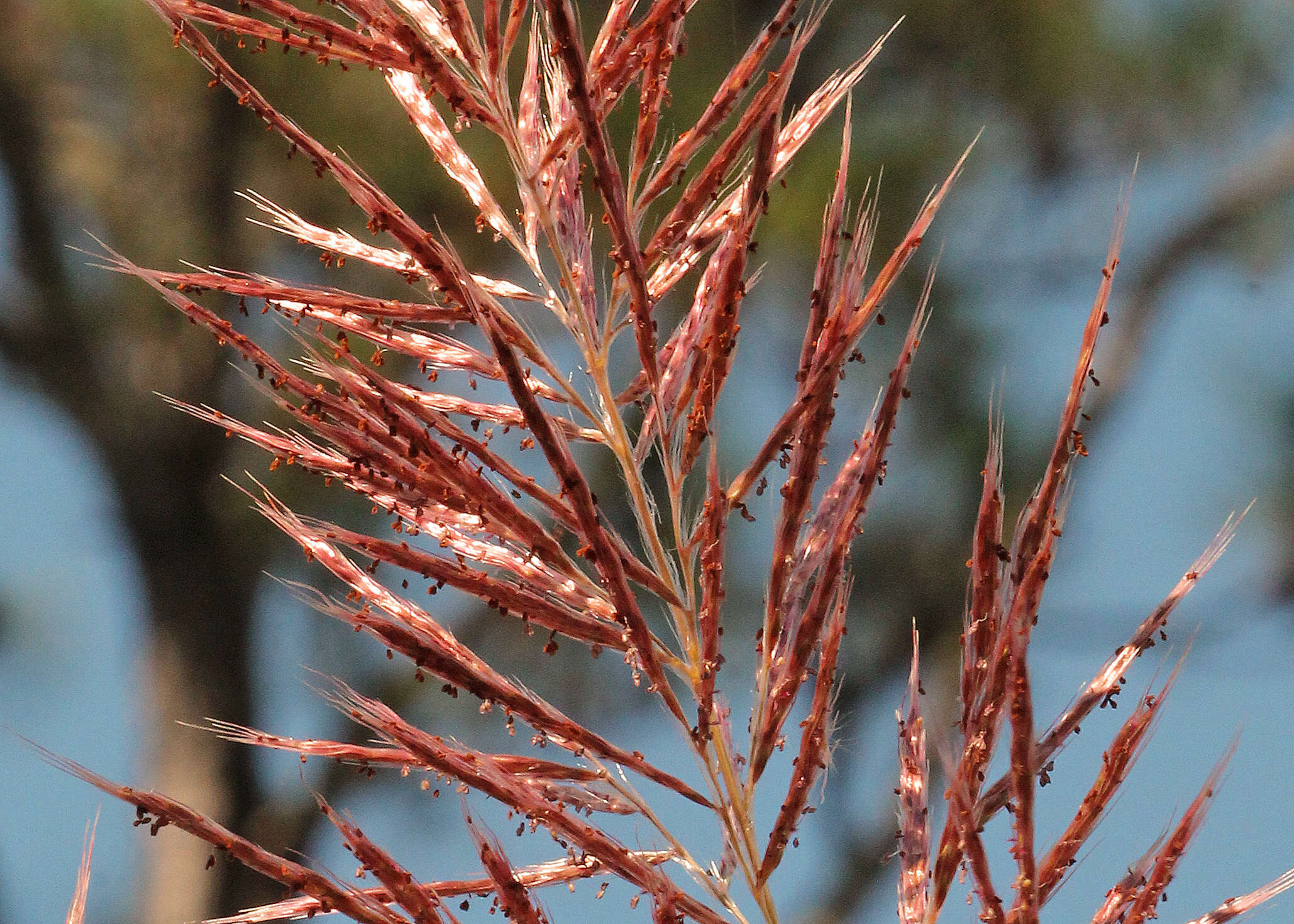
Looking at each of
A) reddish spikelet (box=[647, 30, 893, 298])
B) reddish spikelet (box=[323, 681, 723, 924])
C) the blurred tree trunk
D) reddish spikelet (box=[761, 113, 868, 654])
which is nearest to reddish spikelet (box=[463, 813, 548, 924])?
reddish spikelet (box=[323, 681, 723, 924])

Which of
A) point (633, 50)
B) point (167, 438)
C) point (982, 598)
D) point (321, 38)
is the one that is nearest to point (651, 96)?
point (633, 50)

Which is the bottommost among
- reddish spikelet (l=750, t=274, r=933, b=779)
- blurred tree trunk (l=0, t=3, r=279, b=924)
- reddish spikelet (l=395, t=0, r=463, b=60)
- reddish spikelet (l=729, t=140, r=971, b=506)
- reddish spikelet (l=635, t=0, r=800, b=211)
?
reddish spikelet (l=750, t=274, r=933, b=779)

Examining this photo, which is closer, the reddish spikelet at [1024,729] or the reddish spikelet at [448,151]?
the reddish spikelet at [1024,729]

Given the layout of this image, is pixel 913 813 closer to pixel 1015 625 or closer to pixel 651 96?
pixel 1015 625

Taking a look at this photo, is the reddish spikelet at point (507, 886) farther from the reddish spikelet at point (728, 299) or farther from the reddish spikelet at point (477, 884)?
the reddish spikelet at point (728, 299)

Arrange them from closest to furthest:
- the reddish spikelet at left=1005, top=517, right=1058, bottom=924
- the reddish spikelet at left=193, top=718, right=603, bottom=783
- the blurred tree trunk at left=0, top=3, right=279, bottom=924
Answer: the reddish spikelet at left=1005, top=517, right=1058, bottom=924, the reddish spikelet at left=193, top=718, right=603, bottom=783, the blurred tree trunk at left=0, top=3, right=279, bottom=924

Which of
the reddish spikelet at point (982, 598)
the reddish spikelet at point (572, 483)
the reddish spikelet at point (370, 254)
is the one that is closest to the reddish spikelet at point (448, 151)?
the reddish spikelet at point (370, 254)

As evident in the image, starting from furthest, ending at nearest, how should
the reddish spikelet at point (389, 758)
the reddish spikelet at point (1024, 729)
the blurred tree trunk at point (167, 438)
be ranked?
the blurred tree trunk at point (167, 438), the reddish spikelet at point (389, 758), the reddish spikelet at point (1024, 729)

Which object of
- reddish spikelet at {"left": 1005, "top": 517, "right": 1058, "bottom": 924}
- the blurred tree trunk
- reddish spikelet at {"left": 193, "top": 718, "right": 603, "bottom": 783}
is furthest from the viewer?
the blurred tree trunk

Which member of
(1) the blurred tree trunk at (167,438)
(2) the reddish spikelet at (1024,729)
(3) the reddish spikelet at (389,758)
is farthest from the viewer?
(1) the blurred tree trunk at (167,438)

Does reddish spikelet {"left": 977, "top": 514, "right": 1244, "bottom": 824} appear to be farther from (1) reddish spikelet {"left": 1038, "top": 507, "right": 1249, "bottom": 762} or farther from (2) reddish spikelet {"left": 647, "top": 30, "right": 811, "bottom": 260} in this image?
(2) reddish spikelet {"left": 647, "top": 30, "right": 811, "bottom": 260}
